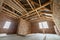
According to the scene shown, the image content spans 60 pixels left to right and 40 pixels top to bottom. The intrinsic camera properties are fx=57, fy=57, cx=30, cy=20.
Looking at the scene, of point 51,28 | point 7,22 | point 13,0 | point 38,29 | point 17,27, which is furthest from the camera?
point 38,29

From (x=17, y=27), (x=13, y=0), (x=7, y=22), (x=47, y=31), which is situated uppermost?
(x=13, y=0)

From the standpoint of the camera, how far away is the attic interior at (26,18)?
3.45m

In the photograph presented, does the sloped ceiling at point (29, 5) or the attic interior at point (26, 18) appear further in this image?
the attic interior at point (26, 18)

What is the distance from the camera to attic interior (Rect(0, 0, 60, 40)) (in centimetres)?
345

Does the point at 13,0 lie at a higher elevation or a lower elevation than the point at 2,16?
higher

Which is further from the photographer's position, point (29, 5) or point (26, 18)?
point (26, 18)

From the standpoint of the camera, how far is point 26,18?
6.70 meters

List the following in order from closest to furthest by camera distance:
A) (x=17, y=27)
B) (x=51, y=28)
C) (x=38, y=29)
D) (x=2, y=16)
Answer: (x=2, y=16)
(x=17, y=27)
(x=51, y=28)
(x=38, y=29)

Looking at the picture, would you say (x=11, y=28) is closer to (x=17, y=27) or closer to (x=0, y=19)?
(x=17, y=27)

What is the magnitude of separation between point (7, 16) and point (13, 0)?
2947mm

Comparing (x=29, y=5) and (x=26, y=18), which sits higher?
(x=29, y=5)

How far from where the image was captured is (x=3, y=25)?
201 inches

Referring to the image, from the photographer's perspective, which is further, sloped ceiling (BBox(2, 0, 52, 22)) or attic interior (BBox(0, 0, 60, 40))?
attic interior (BBox(0, 0, 60, 40))

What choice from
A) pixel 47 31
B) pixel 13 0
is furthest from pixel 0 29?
pixel 47 31
